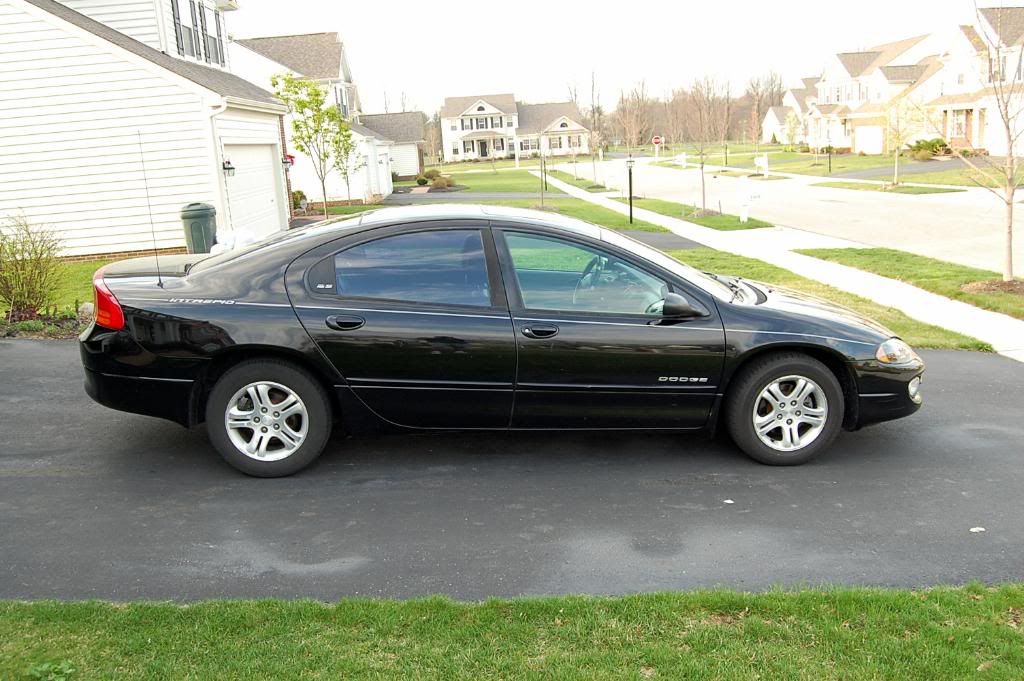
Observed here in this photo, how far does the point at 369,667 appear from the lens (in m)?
3.22

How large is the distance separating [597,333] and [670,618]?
6.71ft

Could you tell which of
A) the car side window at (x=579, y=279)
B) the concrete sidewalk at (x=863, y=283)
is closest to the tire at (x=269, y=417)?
the car side window at (x=579, y=279)

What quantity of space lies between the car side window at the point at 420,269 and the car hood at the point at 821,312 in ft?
6.02

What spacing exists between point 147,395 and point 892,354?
458 centimetres

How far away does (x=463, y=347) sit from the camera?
5184 mm

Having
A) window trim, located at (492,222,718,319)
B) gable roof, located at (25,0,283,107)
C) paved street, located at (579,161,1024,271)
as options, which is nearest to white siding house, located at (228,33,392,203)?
paved street, located at (579,161,1024,271)

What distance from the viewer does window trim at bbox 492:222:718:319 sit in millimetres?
5293

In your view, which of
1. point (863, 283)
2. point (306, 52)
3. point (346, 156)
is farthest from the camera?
point (306, 52)

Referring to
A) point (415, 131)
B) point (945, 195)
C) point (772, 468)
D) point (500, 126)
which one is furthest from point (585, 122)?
point (772, 468)

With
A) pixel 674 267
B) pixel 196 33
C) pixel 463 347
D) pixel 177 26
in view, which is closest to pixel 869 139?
pixel 196 33

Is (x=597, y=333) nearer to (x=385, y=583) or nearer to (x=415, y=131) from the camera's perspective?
(x=385, y=583)

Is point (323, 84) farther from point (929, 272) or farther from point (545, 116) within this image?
point (545, 116)

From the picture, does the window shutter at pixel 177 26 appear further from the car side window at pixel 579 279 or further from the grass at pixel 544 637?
the grass at pixel 544 637

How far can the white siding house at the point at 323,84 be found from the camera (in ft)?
114
